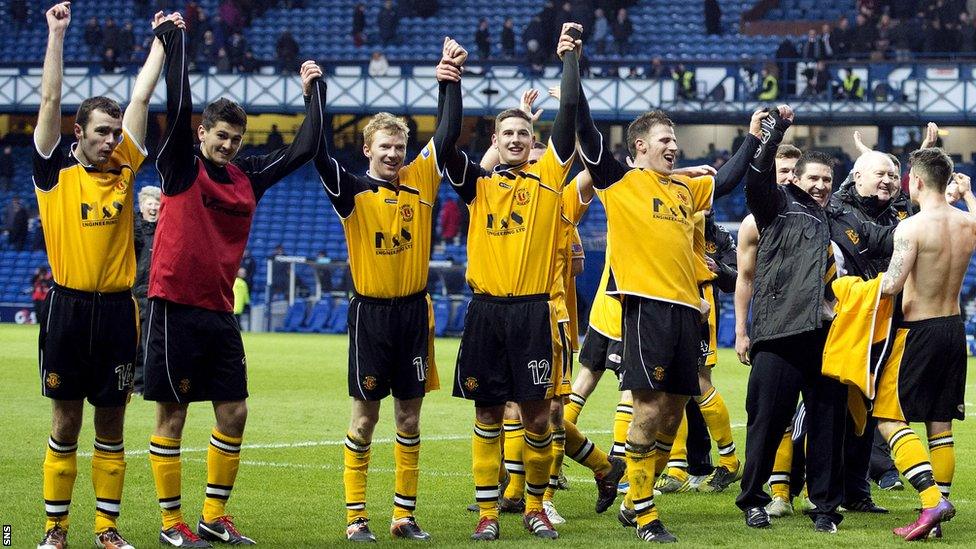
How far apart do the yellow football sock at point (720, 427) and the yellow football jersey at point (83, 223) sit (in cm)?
424

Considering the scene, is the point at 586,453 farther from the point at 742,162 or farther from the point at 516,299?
the point at 742,162

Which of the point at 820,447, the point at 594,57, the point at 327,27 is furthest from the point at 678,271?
the point at 327,27

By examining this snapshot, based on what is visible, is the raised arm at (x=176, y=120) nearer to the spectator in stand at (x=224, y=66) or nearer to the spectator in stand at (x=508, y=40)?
the spectator in stand at (x=508, y=40)

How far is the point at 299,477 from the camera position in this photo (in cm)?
952

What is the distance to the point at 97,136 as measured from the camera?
687cm

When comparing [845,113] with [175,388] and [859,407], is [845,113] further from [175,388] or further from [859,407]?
[175,388]

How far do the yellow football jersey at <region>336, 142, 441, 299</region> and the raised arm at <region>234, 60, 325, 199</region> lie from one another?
0.24 metres

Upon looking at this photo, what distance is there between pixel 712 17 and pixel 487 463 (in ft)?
101

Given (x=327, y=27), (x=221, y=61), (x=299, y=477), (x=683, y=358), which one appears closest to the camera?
(x=683, y=358)

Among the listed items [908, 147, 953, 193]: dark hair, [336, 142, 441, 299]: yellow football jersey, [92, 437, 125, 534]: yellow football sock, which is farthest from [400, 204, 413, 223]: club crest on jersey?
[908, 147, 953, 193]: dark hair

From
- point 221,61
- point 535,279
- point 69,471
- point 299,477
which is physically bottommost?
point 299,477

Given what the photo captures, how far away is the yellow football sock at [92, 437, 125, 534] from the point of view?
687cm

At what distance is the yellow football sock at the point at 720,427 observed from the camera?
940 cm

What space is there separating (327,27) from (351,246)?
33414 millimetres
